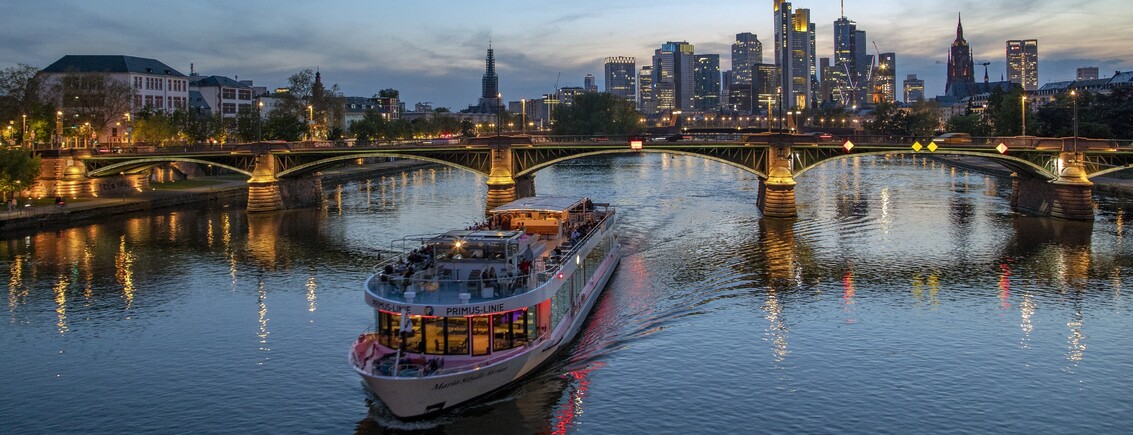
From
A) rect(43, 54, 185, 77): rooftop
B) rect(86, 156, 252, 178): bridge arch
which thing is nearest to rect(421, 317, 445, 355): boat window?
rect(86, 156, 252, 178): bridge arch

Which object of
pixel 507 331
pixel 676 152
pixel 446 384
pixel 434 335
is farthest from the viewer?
pixel 676 152

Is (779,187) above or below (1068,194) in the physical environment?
above

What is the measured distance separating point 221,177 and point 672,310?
108 metres

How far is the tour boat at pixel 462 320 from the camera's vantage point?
1293 inches

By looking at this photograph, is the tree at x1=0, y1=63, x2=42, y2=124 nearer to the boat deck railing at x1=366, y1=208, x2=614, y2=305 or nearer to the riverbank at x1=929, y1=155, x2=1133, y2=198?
the boat deck railing at x1=366, y1=208, x2=614, y2=305

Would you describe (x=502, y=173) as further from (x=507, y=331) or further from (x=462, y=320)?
(x=462, y=320)

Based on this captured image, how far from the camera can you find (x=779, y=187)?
9088cm

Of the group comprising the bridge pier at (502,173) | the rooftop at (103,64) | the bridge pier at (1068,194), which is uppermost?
the rooftop at (103,64)

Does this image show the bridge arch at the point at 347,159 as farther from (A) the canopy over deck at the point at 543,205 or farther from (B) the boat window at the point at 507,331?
(B) the boat window at the point at 507,331

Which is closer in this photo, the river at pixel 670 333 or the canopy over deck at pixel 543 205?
the river at pixel 670 333

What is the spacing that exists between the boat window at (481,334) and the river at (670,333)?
1987 millimetres

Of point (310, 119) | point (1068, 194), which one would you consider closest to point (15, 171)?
point (310, 119)

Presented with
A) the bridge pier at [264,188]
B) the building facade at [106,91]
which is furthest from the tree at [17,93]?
the bridge pier at [264,188]

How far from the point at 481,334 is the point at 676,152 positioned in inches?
2506
